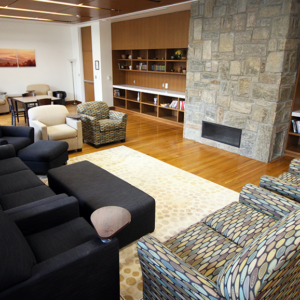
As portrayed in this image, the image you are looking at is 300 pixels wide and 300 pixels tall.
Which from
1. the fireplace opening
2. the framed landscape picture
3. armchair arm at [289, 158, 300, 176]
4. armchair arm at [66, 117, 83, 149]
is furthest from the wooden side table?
the framed landscape picture

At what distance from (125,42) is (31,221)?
755cm

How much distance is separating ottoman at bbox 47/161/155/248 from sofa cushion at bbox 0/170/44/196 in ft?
0.78

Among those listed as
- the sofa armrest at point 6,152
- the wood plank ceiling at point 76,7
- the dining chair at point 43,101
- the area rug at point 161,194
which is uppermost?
the wood plank ceiling at point 76,7

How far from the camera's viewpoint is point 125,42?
8453 mm

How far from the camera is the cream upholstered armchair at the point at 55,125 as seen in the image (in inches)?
191

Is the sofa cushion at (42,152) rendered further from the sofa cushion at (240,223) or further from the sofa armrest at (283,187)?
the sofa armrest at (283,187)

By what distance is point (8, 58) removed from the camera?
8859 mm

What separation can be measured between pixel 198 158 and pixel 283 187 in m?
Result: 2.58

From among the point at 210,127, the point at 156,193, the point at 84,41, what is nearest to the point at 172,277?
the point at 156,193

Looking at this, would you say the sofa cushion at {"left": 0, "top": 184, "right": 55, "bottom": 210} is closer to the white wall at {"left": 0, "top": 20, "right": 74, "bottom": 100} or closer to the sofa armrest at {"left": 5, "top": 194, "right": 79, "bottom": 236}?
the sofa armrest at {"left": 5, "top": 194, "right": 79, "bottom": 236}

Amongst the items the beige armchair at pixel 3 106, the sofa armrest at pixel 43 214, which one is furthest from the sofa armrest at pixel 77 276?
the beige armchair at pixel 3 106

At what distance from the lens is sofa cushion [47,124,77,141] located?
16.0 ft

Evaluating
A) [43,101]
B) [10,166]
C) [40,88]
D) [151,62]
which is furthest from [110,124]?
[40,88]

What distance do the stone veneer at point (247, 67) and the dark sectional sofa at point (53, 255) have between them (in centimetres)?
376
